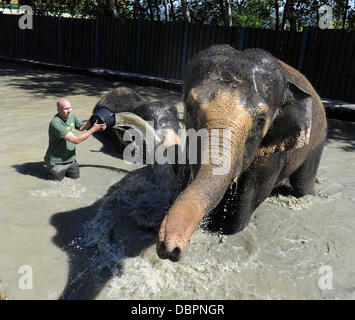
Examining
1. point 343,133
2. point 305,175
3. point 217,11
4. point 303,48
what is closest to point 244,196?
point 305,175

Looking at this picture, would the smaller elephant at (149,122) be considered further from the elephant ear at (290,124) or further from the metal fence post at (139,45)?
A: the metal fence post at (139,45)

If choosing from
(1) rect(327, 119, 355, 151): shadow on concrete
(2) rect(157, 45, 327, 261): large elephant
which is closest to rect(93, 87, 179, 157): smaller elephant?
(2) rect(157, 45, 327, 261): large elephant

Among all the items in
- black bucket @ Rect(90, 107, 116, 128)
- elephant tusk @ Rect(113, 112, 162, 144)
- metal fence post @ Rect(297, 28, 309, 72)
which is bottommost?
elephant tusk @ Rect(113, 112, 162, 144)

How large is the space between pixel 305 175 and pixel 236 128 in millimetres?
2604

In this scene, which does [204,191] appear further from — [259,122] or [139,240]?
[139,240]

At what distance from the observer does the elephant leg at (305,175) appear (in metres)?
4.58

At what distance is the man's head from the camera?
15.6 feet

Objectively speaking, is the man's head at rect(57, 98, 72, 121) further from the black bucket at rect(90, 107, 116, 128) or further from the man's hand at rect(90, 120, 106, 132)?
the man's hand at rect(90, 120, 106, 132)

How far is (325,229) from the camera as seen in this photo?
4305 millimetres

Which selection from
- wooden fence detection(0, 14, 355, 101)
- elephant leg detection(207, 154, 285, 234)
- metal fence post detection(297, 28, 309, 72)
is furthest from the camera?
metal fence post detection(297, 28, 309, 72)

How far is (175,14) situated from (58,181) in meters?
17.0

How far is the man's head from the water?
897 mm

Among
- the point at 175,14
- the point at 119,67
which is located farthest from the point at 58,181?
the point at 175,14

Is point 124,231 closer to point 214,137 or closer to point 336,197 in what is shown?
point 214,137
